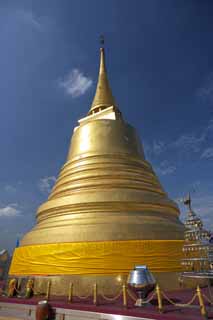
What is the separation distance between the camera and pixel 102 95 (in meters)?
17.7

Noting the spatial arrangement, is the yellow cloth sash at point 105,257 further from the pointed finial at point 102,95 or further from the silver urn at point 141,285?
the pointed finial at point 102,95

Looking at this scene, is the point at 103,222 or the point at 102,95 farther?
the point at 102,95

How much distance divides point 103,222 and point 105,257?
4.39ft

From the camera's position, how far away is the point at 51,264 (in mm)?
8531

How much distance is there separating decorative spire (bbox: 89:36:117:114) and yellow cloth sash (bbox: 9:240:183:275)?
1083 centimetres

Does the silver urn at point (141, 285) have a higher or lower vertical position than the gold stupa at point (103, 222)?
lower

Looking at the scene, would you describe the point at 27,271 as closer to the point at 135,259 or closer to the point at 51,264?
the point at 51,264

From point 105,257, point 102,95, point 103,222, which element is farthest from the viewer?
point 102,95

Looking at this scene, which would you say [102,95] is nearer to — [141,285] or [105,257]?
[105,257]

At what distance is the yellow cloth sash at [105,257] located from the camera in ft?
26.7

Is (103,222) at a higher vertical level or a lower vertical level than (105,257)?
higher

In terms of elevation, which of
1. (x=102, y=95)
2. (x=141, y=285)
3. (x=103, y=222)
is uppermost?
(x=102, y=95)

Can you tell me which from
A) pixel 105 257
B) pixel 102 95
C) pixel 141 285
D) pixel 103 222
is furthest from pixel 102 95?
pixel 141 285

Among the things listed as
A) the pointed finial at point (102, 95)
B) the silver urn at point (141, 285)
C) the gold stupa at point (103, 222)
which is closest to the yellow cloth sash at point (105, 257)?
the gold stupa at point (103, 222)
